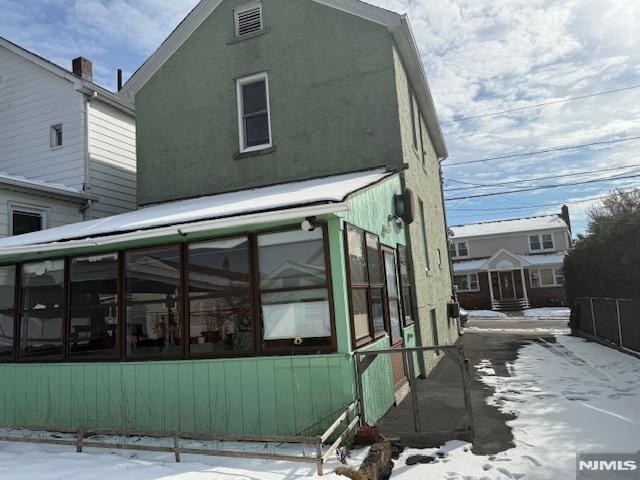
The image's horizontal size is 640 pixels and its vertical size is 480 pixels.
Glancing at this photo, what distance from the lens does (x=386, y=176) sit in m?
8.06

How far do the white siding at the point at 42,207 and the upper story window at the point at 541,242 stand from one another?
3633 centimetres

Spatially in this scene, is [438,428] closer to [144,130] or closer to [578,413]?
[578,413]

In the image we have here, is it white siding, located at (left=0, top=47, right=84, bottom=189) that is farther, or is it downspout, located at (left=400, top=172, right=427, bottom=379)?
white siding, located at (left=0, top=47, right=84, bottom=189)

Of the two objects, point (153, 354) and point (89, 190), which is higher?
point (89, 190)

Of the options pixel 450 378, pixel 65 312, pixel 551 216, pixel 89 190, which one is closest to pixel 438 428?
pixel 450 378

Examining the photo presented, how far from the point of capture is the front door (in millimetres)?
37531

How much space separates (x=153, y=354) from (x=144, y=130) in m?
6.50

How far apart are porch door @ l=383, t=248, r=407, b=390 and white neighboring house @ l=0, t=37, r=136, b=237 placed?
8269 mm

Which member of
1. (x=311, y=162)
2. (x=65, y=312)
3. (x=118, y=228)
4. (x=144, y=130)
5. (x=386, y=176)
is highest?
(x=144, y=130)

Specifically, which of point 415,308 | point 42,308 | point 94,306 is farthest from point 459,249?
point 42,308

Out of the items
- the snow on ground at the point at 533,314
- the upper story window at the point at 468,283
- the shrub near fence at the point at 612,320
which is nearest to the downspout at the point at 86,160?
the shrub near fence at the point at 612,320

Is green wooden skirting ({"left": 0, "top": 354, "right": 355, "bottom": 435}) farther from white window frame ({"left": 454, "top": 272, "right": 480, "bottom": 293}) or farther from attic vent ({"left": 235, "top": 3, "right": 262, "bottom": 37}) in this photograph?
white window frame ({"left": 454, "top": 272, "right": 480, "bottom": 293})

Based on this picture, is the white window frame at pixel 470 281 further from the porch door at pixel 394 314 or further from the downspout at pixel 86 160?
the downspout at pixel 86 160

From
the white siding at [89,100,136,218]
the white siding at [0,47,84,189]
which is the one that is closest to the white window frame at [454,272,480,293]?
the white siding at [89,100,136,218]
